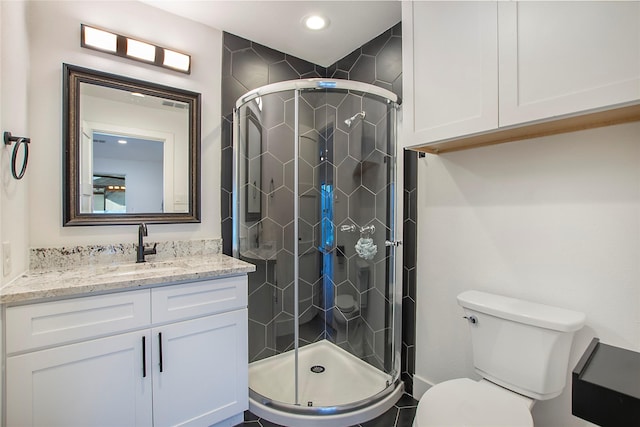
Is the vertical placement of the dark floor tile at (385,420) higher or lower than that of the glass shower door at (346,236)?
lower

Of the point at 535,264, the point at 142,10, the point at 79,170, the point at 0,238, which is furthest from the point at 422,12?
the point at 0,238

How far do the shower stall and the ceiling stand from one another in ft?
1.57

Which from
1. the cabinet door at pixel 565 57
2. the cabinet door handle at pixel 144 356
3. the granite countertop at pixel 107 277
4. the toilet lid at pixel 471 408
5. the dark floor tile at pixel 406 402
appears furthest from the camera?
the dark floor tile at pixel 406 402

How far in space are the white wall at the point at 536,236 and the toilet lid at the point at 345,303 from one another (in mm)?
497

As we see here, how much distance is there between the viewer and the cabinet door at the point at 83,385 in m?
1.15

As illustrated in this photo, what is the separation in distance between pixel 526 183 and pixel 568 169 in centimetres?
16

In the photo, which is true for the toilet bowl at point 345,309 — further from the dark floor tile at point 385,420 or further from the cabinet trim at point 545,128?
the cabinet trim at point 545,128

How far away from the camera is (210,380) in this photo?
1.54m

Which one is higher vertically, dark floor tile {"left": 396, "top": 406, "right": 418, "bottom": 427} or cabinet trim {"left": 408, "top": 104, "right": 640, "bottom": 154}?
cabinet trim {"left": 408, "top": 104, "right": 640, "bottom": 154}

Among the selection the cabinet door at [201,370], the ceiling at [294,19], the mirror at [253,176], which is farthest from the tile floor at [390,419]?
the ceiling at [294,19]

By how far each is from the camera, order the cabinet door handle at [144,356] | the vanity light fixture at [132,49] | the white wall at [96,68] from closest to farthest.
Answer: the cabinet door handle at [144,356]
the white wall at [96,68]
the vanity light fixture at [132,49]

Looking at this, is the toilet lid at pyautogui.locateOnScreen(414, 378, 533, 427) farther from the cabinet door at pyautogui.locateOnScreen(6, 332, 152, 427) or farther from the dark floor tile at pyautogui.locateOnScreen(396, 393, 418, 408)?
the cabinet door at pyautogui.locateOnScreen(6, 332, 152, 427)

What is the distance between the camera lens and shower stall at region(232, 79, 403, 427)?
6.53 feet

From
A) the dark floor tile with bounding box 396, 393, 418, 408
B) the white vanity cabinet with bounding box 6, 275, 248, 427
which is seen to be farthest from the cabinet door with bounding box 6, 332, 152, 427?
the dark floor tile with bounding box 396, 393, 418, 408
